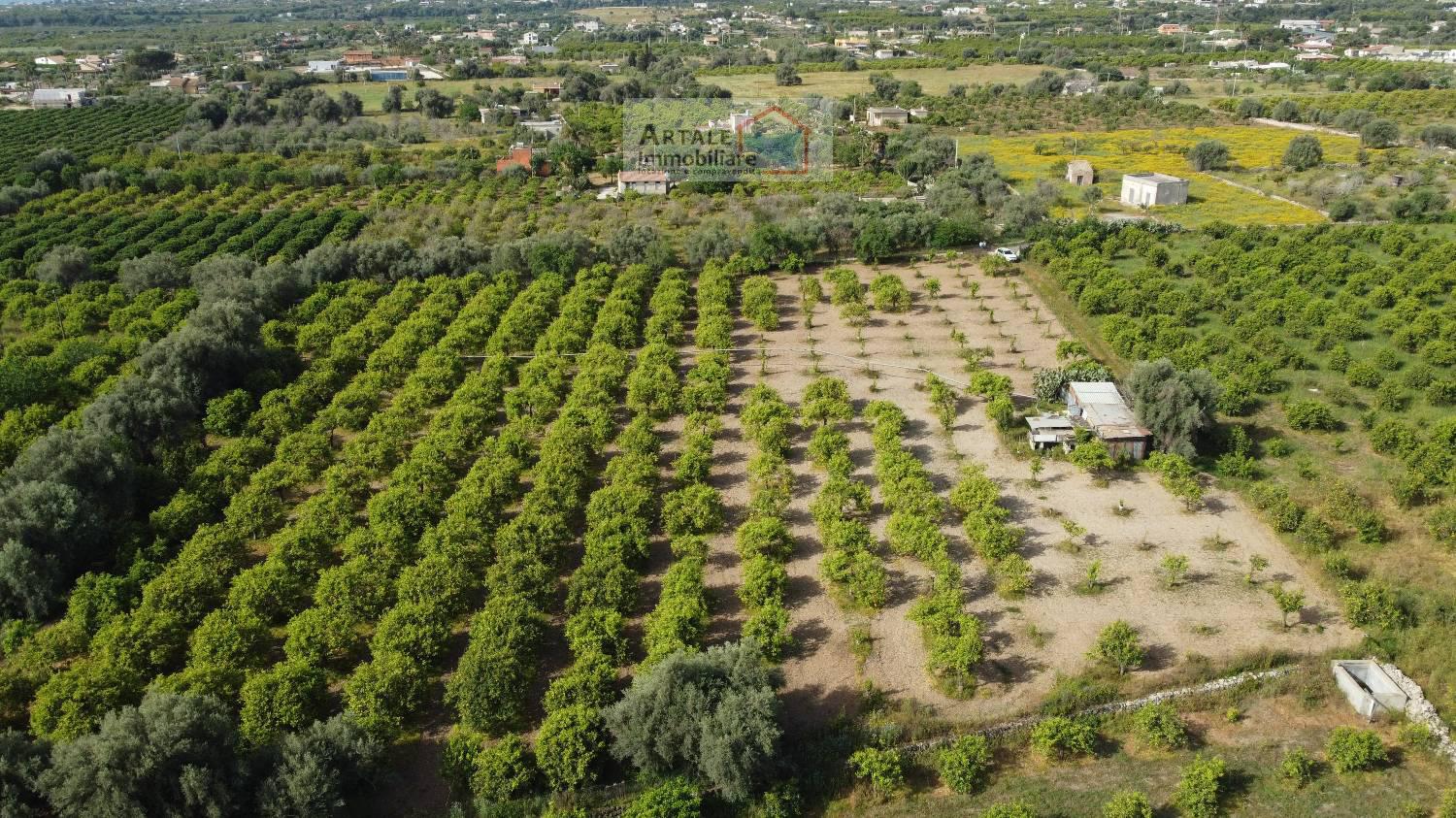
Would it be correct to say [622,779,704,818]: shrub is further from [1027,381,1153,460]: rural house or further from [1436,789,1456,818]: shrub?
[1027,381,1153,460]: rural house

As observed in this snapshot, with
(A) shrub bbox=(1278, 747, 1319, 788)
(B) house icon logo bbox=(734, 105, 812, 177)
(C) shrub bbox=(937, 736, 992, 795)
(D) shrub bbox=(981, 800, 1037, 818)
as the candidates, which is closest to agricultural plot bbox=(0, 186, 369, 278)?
(B) house icon logo bbox=(734, 105, 812, 177)

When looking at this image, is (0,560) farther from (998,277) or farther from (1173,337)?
(998,277)

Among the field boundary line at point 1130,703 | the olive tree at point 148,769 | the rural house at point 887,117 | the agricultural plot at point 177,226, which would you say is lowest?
the field boundary line at point 1130,703

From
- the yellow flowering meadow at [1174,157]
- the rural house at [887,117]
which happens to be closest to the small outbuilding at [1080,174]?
the yellow flowering meadow at [1174,157]

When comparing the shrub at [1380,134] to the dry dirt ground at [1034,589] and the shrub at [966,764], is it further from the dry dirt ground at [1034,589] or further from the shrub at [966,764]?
the shrub at [966,764]

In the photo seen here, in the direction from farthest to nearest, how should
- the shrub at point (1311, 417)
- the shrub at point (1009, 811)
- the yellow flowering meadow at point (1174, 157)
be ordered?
the yellow flowering meadow at point (1174, 157) < the shrub at point (1311, 417) < the shrub at point (1009, 811)

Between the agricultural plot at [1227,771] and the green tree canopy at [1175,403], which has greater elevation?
the green tree canopy at [1175,403]

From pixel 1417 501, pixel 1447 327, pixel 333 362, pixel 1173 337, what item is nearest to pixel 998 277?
pixel 1173 337
